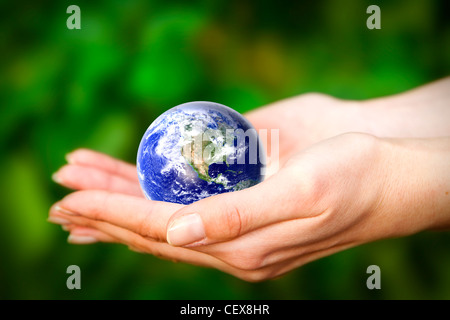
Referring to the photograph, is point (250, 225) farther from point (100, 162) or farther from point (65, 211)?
point (100, 162)

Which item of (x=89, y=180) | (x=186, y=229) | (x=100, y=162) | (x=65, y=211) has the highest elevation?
(x=100, y=162)

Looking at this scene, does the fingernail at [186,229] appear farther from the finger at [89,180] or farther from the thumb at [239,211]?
the finger at [89,180]

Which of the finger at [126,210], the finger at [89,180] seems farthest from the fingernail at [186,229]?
the finger at [89,180]

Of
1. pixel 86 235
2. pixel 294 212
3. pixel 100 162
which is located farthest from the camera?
pixel 100 162

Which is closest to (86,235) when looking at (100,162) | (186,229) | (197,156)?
(100,162)

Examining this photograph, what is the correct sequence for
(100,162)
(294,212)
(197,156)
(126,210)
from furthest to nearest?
(100,162), (197,156), (126,210), (294,212)

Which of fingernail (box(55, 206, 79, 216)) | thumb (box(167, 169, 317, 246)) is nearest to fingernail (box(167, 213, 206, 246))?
thumb (box(167, 169, 317, 246))

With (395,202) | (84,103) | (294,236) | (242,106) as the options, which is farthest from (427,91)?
(84,103)
